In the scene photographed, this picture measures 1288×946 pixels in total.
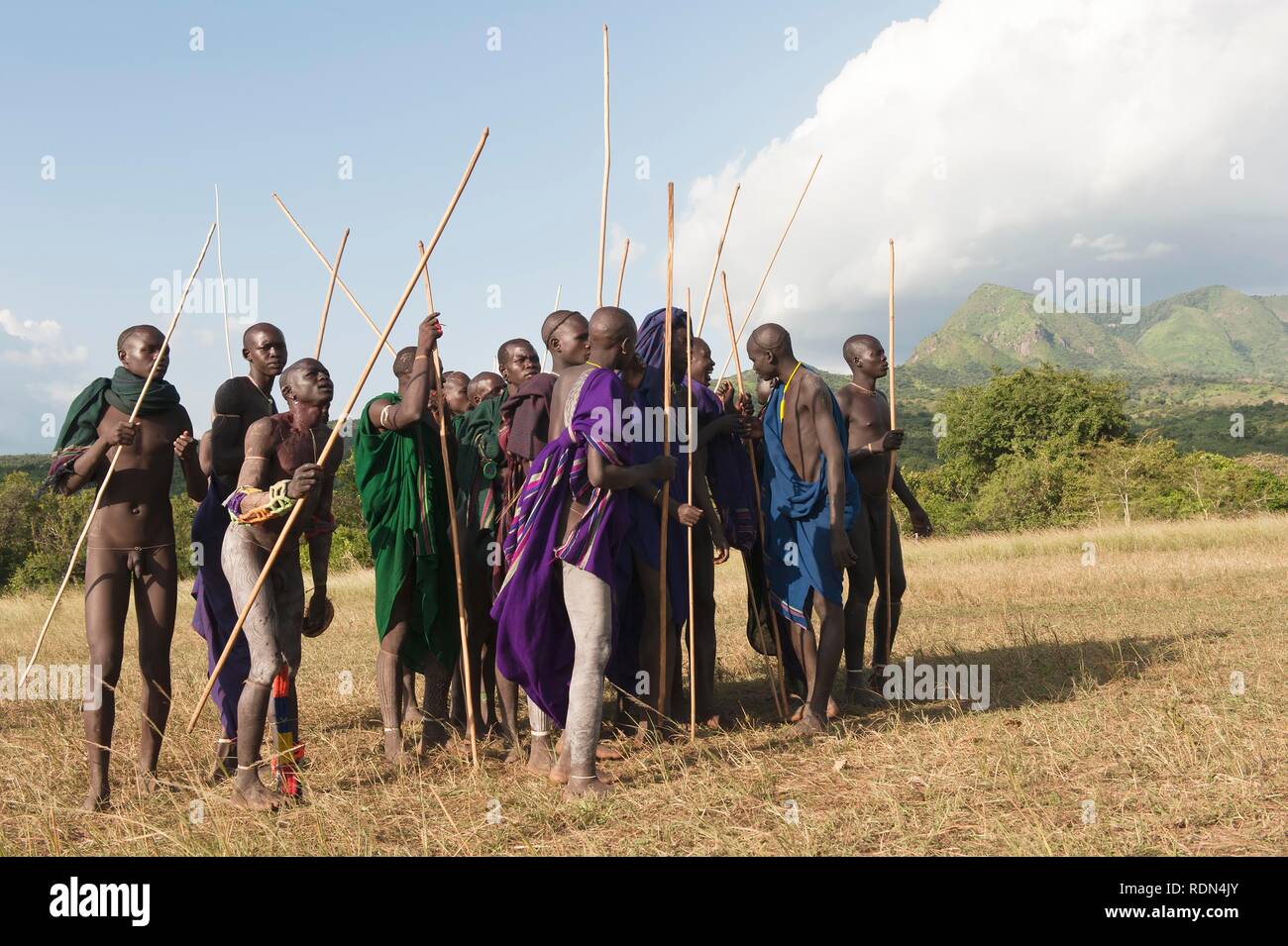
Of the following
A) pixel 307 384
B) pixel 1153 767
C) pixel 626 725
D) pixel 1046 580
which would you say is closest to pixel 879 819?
pixel 1153 767

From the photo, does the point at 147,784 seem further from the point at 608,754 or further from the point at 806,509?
the point at 806,509

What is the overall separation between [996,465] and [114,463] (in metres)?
42.9

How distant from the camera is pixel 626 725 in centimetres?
623

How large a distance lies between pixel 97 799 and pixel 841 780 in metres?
3.51

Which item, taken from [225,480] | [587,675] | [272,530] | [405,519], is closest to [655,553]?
[587,675]

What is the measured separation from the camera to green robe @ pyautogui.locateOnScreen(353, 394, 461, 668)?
579cm

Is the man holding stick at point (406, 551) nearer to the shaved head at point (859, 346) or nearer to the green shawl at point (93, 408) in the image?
the green shawl at point (93, 408)

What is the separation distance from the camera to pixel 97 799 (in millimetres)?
4914

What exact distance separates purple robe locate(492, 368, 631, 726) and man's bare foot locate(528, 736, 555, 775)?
0.15 m

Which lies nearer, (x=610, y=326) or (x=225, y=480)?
(x=610, y=326)

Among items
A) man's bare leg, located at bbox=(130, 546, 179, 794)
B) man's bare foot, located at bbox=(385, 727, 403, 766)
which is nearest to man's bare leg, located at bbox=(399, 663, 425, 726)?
man's bare foot, located at bbox=(385, 727, 403, 766)

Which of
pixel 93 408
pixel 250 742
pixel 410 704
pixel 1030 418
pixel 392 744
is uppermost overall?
pixel 1030 418
